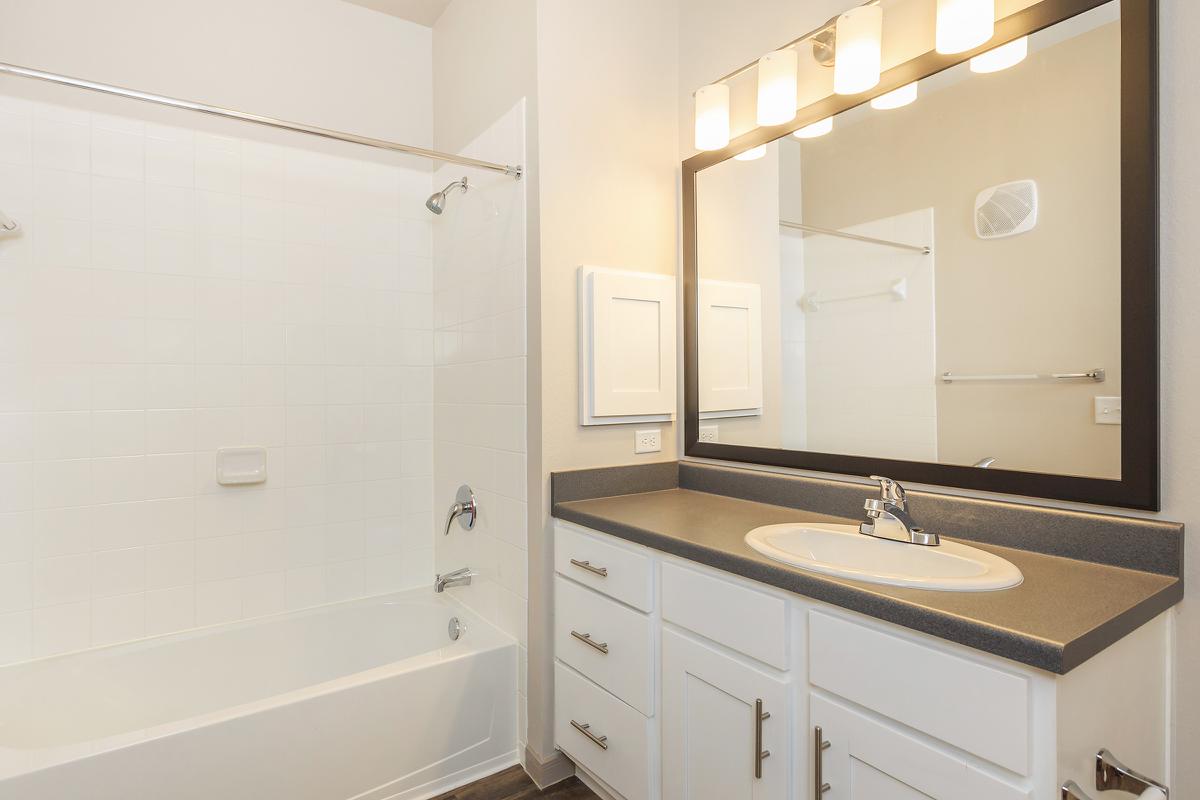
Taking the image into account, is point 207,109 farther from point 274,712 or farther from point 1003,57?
point 1003,57

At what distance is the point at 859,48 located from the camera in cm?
162

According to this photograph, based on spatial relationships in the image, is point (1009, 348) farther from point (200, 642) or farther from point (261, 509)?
point (200, 642)

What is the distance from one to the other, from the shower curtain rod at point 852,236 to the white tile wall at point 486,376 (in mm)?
848

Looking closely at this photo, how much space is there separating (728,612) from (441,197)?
1.96 meters

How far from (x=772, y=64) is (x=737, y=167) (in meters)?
0.33

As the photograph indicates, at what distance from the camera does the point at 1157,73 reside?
3.93 feet

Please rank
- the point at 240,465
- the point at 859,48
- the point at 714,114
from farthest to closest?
1. the point at 240,465
2. the point at 714,114
3. the point at 859,48

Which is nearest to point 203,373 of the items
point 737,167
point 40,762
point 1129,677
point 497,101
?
point 40,762

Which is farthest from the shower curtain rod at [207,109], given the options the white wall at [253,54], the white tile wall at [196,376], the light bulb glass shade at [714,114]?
the light bulb glass shade at [714,114]

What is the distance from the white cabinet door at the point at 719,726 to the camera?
1.29 meters

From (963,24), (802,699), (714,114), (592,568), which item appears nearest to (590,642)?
(592,568)

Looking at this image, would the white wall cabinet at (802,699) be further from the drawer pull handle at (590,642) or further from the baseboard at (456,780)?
the baseboard at (456,780)

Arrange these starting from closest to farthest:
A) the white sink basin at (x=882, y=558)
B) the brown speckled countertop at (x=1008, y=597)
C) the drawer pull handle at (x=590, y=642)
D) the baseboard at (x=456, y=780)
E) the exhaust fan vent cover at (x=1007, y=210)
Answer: the brown speckled countertop at (x=1008, y=597)
the white sink basin at (x=882, y=558)
the exhaust fan vent cover at (x=1007, y=210)
the drawer pull handle at (x=590, y=642)
the baseboard at (x=456, y=780)

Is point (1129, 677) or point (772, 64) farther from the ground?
point (772, 64)
